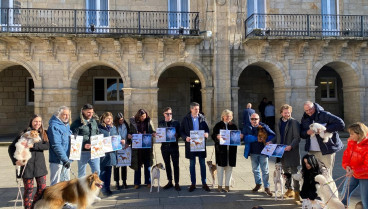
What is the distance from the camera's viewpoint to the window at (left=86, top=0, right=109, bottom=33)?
481 inches

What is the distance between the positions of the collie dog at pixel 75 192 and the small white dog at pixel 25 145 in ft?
1.93

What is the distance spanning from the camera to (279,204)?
489cm

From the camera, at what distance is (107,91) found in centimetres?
1505

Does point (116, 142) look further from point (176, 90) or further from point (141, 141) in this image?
point (176, 90)

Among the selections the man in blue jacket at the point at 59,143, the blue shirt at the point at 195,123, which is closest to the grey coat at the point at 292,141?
the blue shirt at the point at 195,123

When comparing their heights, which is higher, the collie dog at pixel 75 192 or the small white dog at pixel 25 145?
the small white dog at pixel 25 145

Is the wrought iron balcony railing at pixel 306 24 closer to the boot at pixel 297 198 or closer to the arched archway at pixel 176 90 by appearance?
the arched archway at pixel 176 90

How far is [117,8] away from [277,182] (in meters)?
10.6

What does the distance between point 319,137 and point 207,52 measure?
8.28 metres

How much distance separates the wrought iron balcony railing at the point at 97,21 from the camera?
38.5 feet

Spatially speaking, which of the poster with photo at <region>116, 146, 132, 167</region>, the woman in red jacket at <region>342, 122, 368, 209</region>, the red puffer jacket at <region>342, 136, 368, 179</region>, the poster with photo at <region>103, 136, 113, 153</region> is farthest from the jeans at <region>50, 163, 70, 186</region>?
the red puffer jacket at <region>342, 136, 368, 179</region>

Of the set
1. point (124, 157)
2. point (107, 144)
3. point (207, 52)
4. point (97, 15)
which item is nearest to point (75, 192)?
point (107, 144)

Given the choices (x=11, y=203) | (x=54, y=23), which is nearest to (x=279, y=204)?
(x=11, y=203)

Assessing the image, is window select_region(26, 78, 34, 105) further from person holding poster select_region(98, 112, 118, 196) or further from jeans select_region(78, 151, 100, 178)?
jeans select_region(78, 151, 100, 178)
